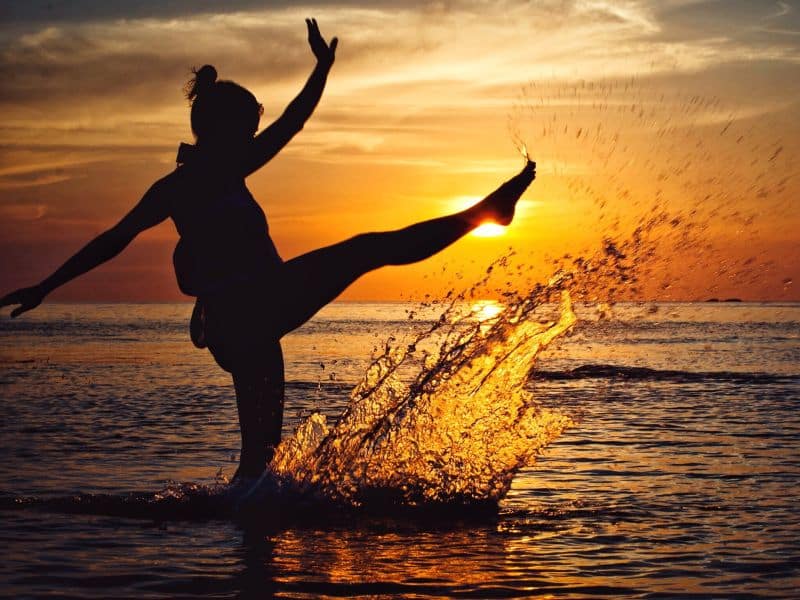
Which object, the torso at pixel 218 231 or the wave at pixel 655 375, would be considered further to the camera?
the wave at pixel 655 375

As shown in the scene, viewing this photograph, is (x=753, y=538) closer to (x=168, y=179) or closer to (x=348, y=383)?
(x=168, y=179)

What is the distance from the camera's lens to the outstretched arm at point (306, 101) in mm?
5348

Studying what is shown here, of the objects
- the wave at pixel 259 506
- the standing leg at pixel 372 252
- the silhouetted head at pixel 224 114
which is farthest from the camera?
the wave at pixel 259 506

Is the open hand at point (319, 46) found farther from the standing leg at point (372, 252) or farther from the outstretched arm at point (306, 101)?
the standing leg at point (372, 252)

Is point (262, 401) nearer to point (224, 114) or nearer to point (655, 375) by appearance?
point (224, 114)

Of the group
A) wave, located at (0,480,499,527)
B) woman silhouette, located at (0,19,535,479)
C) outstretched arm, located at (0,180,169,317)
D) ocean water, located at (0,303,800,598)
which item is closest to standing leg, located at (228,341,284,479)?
woman silhouette, located at (0,19,535,479)

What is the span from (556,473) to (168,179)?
4.34m

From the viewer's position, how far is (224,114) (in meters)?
5.63

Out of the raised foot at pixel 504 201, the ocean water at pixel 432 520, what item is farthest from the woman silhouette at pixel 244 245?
the ocean water at pixel 432 520

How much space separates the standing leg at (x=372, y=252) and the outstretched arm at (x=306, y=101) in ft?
2.18

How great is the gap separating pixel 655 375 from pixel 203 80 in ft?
56.5

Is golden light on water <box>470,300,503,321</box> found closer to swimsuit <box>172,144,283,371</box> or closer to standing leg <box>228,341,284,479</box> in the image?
standing leg <box>228,341,284,479</box>

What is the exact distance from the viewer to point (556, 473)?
8.26 m

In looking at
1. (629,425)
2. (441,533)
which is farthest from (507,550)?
(629,425)
